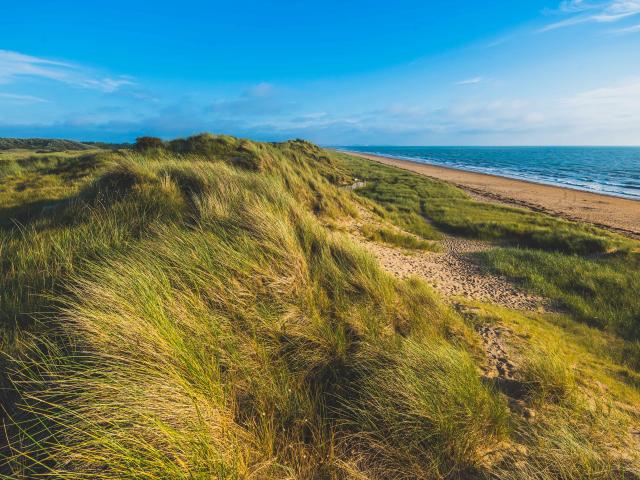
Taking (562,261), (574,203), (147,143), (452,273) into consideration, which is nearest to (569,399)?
(452,273)

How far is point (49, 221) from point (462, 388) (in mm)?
7699

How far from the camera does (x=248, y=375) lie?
2600mm

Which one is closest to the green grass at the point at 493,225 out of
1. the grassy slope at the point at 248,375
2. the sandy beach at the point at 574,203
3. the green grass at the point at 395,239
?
the green grass at the point at 395,239

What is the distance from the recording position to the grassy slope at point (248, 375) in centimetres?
179

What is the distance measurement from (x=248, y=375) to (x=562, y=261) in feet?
39.3

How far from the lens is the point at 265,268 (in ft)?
13.1

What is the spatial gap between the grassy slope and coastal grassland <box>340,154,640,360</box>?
10.5ft

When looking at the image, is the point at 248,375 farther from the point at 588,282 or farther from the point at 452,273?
the point at 588,282

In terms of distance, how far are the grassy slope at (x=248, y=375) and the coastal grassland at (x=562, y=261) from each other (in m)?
3.21

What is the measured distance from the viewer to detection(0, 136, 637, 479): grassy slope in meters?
1.79

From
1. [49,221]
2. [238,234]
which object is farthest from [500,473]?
[49,221]

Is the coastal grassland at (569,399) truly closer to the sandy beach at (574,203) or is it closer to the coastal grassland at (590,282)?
the coastal grassland at (590,282)

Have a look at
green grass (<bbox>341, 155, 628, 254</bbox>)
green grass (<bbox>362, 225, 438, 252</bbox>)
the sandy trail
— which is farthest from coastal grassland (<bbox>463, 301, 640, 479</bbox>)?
green grass (<bbox>341, 155, 628, 254</bbox>)

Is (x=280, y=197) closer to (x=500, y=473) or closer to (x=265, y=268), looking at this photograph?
(x=265, y=268)
